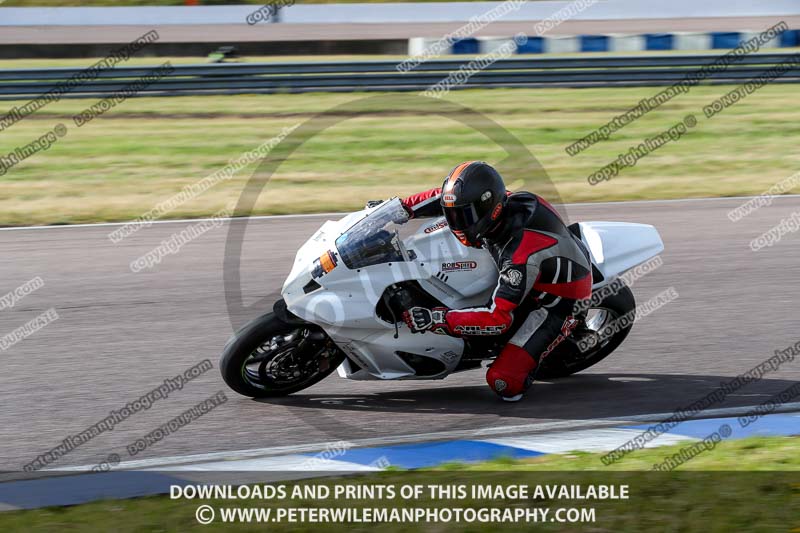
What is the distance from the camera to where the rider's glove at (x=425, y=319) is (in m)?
6.07

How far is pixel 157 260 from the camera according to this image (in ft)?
32.8

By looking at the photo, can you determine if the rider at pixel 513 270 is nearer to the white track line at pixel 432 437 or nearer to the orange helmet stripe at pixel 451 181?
the orange helmet stripe at pixel 451 181

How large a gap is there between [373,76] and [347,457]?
46.1 ft

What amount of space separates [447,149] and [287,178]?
302 centimetres

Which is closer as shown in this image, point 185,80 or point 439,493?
point 439,493

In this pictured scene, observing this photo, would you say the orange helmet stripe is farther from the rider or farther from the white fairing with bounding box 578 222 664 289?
the white fairing with bounding box 578 222 664 289

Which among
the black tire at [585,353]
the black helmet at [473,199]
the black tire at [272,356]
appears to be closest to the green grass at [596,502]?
the black tire at [272,356]

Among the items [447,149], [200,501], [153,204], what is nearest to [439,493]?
[200,501]

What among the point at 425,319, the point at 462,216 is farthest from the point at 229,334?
the point at 462,216

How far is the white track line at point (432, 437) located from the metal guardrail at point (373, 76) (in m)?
13.3

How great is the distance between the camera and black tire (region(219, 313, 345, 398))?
6160mm

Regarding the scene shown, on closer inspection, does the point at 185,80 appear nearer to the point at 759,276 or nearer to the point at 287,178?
the point at 287,178

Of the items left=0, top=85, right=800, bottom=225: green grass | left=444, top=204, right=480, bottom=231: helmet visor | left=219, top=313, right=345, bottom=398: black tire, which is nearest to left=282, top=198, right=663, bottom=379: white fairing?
left=219, top=313, right=345, bottom=398: black tire

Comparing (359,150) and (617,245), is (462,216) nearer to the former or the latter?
(617,245)
